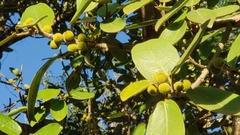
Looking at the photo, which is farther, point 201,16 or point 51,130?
point 51,130

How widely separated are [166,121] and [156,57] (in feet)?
0.48

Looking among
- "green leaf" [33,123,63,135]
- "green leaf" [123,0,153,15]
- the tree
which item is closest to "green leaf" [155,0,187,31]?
the tree

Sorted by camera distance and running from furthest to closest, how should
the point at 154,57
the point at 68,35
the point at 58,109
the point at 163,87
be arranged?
the point at 58,109 → the point at 68,35 → the point at 154,57 → the point at 163,87

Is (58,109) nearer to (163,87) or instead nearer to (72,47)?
(72,47)

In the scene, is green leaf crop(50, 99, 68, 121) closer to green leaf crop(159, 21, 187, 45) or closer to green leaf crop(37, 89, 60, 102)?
green leaf crop(37, 89, 60, 102)

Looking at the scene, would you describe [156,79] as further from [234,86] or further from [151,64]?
[234,86]

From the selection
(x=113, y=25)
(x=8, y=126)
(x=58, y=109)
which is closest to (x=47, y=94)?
(x=58, y=109)

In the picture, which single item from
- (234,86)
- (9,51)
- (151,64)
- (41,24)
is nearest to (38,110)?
(41,24)

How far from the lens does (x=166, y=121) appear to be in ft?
2.36

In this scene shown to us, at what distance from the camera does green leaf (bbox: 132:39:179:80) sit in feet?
2.60

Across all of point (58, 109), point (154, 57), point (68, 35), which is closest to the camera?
point (154, 57)

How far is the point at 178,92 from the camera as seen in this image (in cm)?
74

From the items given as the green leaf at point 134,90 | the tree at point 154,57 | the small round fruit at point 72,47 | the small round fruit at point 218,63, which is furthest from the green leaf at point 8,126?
the small round fruit at point 218,63

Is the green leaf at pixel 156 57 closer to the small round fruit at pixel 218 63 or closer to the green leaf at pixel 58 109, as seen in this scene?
the small round fruit at pixel 218 63
